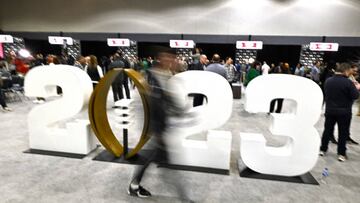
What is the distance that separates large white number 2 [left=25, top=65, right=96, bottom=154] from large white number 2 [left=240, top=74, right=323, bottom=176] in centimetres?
258

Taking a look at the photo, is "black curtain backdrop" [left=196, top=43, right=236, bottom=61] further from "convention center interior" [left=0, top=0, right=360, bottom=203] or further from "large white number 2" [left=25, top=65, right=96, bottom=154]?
"large white number 2" [left=25, top=65, right=96, bottom=154]

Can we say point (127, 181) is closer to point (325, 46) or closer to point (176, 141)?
point (176, 141)

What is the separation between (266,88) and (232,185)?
4.66 ft

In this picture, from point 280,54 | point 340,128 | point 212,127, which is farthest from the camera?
point 280,54

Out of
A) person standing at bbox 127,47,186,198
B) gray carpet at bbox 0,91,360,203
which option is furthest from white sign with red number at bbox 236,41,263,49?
person standing at bbox 127,47,186,198

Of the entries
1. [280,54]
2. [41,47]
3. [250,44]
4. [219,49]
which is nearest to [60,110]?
[250,44]

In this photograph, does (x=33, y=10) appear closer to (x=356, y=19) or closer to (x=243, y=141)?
(x=243, y=141)

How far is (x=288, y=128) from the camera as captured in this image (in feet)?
10.9

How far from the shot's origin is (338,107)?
149 inches

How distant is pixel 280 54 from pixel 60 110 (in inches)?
534

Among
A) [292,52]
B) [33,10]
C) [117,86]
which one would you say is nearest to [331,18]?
[292,52]

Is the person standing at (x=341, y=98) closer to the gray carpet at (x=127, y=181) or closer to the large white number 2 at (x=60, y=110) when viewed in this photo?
Result: the gray carpet at (x=127, y=181)

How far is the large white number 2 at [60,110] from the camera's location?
392 centimetres

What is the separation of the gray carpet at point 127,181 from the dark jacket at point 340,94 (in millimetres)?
894
